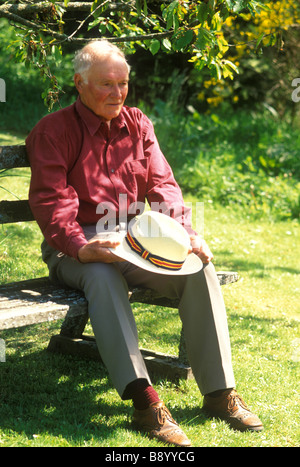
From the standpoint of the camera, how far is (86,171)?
3.23 metres

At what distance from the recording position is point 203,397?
10.5 feet

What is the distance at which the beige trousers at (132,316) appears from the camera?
9.11 feet

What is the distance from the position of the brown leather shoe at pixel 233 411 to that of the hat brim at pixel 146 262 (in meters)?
0.57

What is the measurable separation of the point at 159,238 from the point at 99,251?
0.27 m

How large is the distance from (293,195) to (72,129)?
17.6 feet

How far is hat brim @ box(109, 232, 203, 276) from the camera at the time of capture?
2908 mm

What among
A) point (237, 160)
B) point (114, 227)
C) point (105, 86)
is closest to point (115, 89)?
point (105, 86)

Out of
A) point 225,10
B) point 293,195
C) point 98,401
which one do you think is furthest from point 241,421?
point 293,195

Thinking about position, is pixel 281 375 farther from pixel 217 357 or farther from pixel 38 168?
pixel 38 168

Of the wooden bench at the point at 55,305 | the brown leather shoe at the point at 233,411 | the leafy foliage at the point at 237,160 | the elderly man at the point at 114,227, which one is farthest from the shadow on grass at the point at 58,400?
the leafy foliage at the point at 237,160

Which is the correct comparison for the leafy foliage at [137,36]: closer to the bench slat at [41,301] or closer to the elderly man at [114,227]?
the elderly man at [114,227]

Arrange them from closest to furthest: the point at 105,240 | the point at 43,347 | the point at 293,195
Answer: the point at 105,240 < the point at 43,347 < the point at 293,195

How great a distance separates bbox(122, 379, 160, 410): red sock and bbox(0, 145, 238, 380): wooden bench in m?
0.39

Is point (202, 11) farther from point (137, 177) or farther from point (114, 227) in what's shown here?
point (114, 227)
